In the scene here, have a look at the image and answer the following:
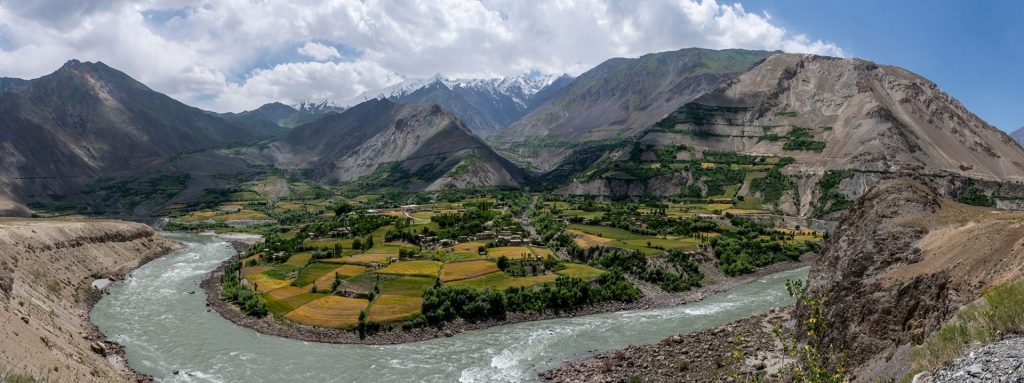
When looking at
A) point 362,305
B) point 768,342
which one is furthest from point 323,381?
point 768,342

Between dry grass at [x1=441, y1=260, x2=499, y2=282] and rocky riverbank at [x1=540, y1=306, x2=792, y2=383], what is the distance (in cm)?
2791

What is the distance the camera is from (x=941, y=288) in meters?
27.8

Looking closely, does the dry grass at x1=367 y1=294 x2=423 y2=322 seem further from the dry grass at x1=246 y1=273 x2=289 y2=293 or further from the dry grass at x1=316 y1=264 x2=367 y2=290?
the dry grass at x1=246 y1=273 x2=289 y2=293

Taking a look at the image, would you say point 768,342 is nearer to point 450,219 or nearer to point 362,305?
point 362,305

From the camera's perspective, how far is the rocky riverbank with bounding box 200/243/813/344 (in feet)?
182

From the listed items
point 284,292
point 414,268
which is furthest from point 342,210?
point 284,292

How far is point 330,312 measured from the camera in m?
61.2

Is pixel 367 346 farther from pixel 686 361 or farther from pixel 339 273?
pixel 686 361

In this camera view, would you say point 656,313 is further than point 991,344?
Yes

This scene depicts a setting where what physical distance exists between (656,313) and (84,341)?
56.2m

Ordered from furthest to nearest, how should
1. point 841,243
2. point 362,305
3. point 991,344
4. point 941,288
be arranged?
point 362,305
point 841,243
point 941,288
point 991,344

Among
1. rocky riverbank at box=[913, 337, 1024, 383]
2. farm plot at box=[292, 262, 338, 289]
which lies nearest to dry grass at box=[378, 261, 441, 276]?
farm plot at box=[292, 262, 338, 289]

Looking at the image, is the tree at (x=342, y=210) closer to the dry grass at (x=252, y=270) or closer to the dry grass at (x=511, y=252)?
the dry grass at (x=252, y=270)

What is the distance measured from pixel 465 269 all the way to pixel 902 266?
52784mm
